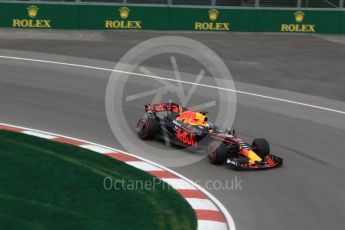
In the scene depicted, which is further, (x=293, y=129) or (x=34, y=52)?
(x=34, y=52)

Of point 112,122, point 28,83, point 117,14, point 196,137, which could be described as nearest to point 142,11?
point 117,14

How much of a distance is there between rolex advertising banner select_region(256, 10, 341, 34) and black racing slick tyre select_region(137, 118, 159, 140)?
645 inches

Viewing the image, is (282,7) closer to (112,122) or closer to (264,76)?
(264,76)

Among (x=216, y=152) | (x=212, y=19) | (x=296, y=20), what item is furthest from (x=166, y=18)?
(x=216, y=152)

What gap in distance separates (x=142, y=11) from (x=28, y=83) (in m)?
9.99

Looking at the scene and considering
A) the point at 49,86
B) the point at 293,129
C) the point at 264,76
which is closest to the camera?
the point at 293,129

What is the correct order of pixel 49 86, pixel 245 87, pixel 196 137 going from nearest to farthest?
pixel 196 137 < pixel 49 86 < pixel 245 87

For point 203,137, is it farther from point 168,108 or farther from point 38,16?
point 38,16

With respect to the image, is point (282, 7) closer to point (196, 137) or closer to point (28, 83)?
point (28, 83)

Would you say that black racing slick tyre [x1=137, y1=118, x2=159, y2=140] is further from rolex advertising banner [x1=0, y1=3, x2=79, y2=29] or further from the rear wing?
rolex advertising banner [x1=0, y1=3, x2=79, y2=29]

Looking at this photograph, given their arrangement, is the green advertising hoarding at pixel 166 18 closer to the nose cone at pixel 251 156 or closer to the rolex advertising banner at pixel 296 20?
the rolex advertising banner at pixel 296 20

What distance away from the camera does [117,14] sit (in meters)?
30.1

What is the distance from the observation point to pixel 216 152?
1447 centimetres

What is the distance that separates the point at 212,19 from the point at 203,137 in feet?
54.5
